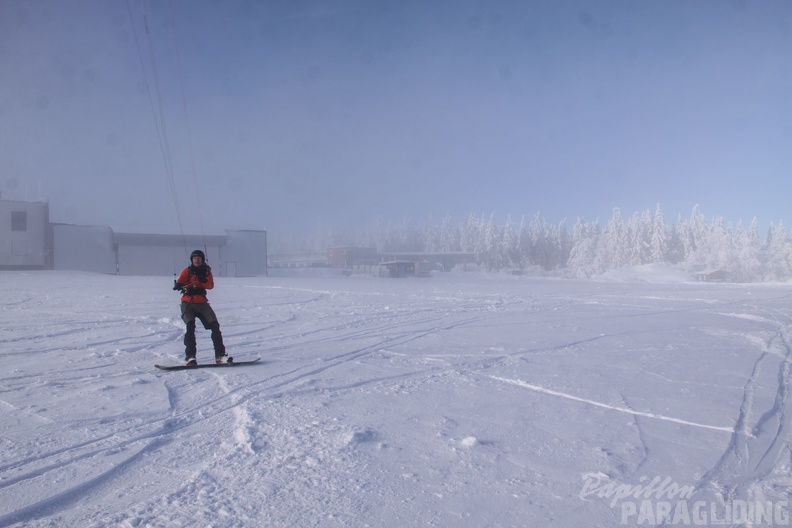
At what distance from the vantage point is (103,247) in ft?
150

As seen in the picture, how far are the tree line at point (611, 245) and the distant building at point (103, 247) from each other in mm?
47298


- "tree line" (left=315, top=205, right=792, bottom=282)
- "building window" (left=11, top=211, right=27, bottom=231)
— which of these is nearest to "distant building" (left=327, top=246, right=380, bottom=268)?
"tree line" (left=315, top=205, right=792, bottom=282)

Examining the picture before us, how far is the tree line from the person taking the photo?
212 ft

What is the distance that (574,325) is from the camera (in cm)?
1296

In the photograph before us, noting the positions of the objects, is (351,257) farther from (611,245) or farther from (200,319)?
(200,319)

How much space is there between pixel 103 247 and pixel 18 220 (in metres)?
6.65

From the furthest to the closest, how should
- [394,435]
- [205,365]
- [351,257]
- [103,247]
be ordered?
[351,257] < [103,247] < [205,365] < [394,435]

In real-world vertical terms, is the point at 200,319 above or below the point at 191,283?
below

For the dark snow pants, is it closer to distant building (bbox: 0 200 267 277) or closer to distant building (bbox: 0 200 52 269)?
distant building (bbox: 0 200 267 277)

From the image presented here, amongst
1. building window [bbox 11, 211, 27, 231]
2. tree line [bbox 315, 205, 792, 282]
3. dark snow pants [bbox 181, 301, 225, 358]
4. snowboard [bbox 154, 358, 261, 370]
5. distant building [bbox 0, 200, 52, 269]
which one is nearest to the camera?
snowboard [bbox 154, 358, 261, 370]

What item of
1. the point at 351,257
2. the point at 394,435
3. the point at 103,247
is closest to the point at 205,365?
the point at 394,435

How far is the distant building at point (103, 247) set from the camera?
4234cm

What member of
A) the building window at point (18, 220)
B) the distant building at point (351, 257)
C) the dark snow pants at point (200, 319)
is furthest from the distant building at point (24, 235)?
the dark snow pants at point (200, 319)

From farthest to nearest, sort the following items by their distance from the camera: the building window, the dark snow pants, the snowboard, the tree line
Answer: the tree line → the building window → the dark snow pants → the snowboard
